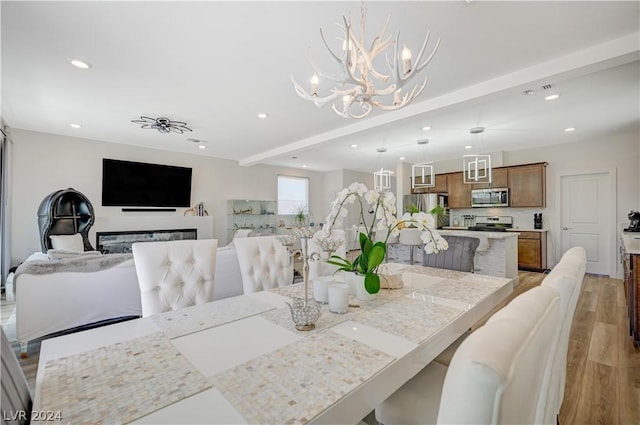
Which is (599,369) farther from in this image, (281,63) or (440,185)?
(440,185)

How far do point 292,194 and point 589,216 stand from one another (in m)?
7.01

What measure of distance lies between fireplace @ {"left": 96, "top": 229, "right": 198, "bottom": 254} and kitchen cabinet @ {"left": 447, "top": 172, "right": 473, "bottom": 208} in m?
6.36

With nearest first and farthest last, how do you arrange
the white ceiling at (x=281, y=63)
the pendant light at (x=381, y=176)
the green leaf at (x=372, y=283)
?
the green leaf at (x=372, y=283)
the white ceiling at (x=281, y=63)
the pendant light at (x=381, y=176)

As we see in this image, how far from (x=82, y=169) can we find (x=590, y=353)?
24.8 feet

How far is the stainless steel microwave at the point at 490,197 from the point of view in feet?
20.9

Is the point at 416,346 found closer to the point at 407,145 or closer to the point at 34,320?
the point at 34,320

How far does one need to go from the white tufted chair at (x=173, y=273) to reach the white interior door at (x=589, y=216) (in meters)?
7.03

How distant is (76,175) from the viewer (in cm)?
521

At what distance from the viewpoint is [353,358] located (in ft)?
3.06

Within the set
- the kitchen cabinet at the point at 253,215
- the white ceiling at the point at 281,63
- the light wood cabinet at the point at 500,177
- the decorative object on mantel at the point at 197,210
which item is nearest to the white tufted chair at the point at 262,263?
the white ceiling at the point at 281,63

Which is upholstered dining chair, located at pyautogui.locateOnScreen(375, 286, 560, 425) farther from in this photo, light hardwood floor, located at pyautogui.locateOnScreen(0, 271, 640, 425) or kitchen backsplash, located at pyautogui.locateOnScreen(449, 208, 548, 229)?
kitchen backsplash, located at pyautogui.locateOnScreen(449, 208, 548, 229)

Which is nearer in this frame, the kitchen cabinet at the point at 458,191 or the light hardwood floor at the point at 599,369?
the light hardwood floor at the point at 599,369

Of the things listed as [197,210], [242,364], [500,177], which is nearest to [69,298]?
[242,364]

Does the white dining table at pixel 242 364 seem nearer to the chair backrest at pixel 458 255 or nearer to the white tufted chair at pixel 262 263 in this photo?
the white tufted chair at pixel 262 263
